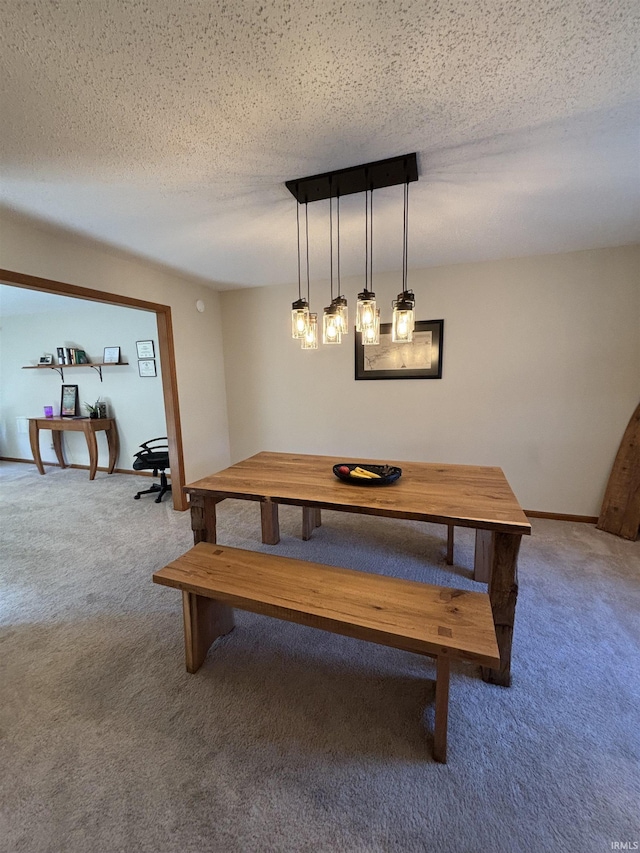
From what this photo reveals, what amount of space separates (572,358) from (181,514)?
3.90m

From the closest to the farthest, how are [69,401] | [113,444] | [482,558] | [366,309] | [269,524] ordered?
[366,309] < [482,558] < [269,524] < [113,444] < [69,401]

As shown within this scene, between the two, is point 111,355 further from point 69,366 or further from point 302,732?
point 302,732

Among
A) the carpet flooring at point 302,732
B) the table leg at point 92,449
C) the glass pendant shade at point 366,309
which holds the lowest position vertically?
the carpet flooring at point 302,732

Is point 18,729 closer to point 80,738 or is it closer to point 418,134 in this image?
point 80,738

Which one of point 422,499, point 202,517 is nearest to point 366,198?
point 422,499

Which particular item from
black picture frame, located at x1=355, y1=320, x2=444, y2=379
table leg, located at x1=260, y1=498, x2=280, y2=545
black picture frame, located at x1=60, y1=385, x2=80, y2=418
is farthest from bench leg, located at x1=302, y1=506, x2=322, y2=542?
black picture frame, located at x1=60, y1=385, x2=80, y2=418

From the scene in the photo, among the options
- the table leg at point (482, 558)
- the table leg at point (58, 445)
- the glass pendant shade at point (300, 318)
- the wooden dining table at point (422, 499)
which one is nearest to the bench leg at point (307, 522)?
the wooden dining table at point (422, 499)

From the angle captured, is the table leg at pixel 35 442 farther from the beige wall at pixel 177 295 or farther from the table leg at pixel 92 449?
the beige wall at pixel 177 295

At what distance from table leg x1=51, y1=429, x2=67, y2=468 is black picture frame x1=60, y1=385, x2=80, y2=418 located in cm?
32

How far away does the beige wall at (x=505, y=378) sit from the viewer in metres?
2.80

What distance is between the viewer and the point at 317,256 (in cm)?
280

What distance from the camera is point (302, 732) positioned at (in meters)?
1.29

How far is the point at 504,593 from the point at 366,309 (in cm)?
145

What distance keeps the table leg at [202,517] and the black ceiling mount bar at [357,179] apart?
1.74 m
